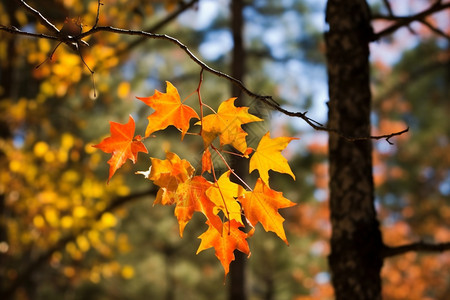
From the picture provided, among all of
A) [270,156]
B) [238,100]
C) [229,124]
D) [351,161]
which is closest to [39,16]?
[229,124]

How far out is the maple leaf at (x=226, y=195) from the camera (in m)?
0.90

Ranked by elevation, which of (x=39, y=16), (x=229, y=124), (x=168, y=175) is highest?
(x=39, y=16)

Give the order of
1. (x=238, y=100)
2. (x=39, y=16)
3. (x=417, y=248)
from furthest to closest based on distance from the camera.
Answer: (x=238, y=100) → (x=417, y=248) → (x=39, y=16)

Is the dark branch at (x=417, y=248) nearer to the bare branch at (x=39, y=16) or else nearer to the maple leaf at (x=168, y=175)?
the maple leaf at (x=168, y=175)

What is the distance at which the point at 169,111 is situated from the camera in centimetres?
92

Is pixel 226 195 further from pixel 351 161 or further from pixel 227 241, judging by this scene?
pixel 351 161

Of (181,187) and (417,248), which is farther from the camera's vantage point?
(417,248)

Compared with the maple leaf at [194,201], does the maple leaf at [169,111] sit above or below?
above

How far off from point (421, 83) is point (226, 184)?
33.1 ft

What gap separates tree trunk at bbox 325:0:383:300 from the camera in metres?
1.39

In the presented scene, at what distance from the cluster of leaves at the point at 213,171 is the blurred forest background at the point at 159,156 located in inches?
4.6

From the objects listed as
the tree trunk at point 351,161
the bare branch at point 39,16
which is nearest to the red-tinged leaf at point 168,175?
the bare branch at point 39,16

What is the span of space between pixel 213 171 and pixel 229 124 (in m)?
0.10

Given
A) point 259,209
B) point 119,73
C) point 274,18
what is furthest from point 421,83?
point 259,209
